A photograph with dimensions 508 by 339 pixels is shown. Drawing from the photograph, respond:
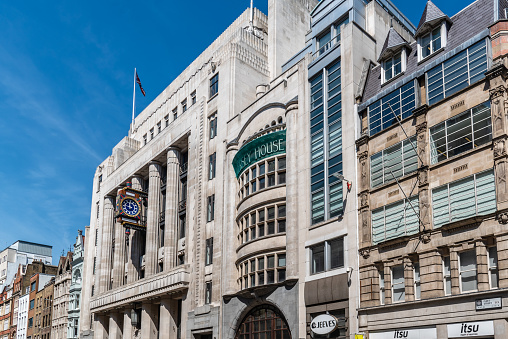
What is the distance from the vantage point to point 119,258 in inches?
2724

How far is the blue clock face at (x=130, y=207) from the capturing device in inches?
2557

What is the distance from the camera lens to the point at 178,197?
202ft

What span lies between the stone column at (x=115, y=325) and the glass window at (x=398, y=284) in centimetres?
4090

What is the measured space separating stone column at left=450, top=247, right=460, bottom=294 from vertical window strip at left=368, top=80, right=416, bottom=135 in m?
9.03

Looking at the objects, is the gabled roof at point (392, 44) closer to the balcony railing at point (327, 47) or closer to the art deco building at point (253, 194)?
the art deco building at point (253, 194)

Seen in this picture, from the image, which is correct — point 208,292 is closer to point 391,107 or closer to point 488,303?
point 391,107

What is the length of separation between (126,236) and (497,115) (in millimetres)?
50237

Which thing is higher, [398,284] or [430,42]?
[430,42]

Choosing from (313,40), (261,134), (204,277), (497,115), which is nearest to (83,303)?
(204,277)

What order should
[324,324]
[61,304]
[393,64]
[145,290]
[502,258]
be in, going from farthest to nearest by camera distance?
1. [61,304]
2. [145,290]
3. [393,64]
4. [324,324]
5. [502,258]

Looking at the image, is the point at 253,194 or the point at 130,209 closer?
the point at 253,194

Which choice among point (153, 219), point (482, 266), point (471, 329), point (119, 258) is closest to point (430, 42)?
point (482, 266)

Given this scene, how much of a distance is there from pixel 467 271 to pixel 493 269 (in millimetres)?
1522

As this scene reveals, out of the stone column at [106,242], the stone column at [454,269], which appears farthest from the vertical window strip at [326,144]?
the stone column at [106,242]
